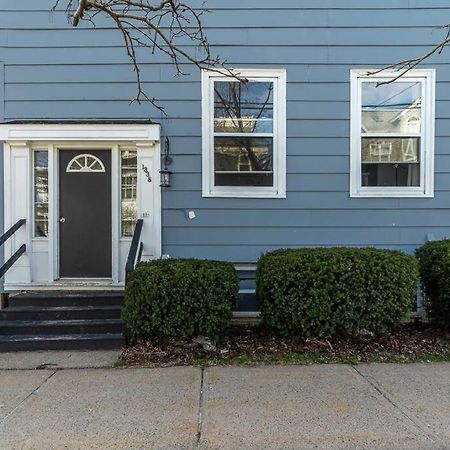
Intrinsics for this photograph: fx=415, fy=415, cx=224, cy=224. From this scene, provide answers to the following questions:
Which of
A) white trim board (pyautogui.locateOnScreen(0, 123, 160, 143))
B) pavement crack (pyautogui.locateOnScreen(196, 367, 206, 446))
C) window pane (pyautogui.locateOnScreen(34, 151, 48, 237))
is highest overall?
white trim board (pyautogui.locateOnScreen(0, 123, 160, 143))

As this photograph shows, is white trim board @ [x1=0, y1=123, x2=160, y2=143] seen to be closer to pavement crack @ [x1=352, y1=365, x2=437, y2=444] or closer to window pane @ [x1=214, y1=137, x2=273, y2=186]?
window pane @ [x1=214, y1=137, x2=273, y2=186]

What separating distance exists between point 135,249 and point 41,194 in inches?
72.7

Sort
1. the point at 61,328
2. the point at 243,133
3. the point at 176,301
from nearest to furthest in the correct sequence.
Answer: the point at 176,301, the point at 61,328, the point at 243,133

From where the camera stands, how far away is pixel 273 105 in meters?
5.93

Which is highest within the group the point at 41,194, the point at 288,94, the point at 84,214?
the point at 288,94

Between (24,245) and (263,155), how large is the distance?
3644 millimetres

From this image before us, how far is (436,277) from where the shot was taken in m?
5.27

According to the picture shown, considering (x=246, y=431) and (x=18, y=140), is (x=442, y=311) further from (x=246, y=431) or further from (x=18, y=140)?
(x=18, y=140)

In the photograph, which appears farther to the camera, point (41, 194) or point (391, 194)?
point (41, 194)

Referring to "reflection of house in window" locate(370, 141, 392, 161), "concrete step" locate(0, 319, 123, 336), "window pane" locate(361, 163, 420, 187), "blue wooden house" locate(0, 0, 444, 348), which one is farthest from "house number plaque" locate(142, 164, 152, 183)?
"reflection of house in window" locate(370, 141, 392, 161)

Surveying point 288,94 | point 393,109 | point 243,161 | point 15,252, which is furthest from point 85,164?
point 393,109

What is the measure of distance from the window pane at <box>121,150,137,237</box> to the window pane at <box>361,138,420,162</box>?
334 centimetres

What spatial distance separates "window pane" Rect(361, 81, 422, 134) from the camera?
19.6 feet

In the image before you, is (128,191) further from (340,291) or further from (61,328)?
(340,291)
